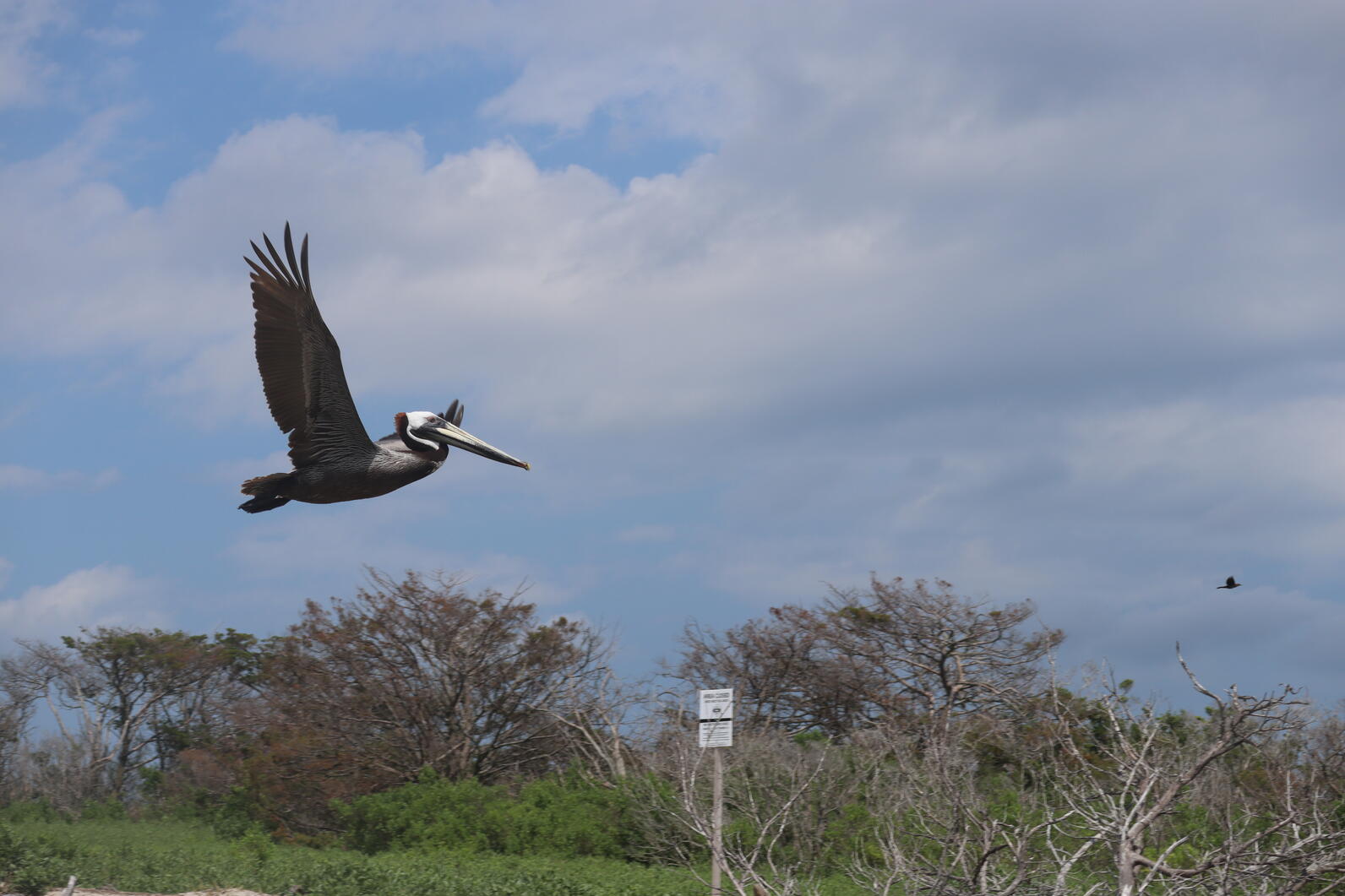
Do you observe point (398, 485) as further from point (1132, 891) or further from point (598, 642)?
point (598, 642)

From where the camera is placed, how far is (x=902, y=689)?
75.3ft

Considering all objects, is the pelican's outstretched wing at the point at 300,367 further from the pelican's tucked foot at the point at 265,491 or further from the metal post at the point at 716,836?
the metal post at the point at 716,836

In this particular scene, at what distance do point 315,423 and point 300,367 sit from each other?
311 mm

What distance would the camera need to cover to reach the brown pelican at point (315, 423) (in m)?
5.09

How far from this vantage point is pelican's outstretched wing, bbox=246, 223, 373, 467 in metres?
5.22

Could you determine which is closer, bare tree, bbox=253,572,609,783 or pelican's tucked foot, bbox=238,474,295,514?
pelican's tucked foot, bbox=238,474,295,514

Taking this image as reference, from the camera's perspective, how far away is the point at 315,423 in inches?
206

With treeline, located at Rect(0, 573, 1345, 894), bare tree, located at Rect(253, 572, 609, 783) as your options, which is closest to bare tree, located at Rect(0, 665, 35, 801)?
treeline, located at Rect(0, 573, 1345, 894)

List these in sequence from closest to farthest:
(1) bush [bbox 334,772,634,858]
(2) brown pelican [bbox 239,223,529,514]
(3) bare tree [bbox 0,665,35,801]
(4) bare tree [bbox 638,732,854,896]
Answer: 1. (2) brown pelican [bbox 239,223,529,514]
2. (4) bare tree [bbox 638,732,854,896]
3. (1) bush [bbox 334,772,634,858]
4. (3) bare tree [bbox 0,665,35,801]

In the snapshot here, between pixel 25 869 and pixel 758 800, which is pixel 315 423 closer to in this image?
pixel 25 869

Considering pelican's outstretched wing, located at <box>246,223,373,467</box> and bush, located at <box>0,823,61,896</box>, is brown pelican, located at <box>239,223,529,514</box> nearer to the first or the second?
pelican's outstretched wing, located at <box>246,223,373,467</box>

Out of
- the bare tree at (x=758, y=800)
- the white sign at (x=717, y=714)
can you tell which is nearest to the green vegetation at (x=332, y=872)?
the bare tree at (x=758, y=800)

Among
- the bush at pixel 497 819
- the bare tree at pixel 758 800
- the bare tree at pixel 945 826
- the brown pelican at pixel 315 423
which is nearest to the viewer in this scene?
the brown pelican at pixel 315 423

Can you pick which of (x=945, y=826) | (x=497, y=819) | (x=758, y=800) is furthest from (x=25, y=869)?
(x=945, y=826)
